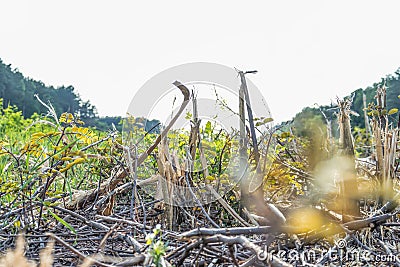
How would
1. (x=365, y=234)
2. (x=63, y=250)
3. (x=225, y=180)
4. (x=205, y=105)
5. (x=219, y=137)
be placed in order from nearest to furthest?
(x=63, y=250), (x=365, y=234), (x=225, y=180), (x=205, y=105), (x=219, y=137)

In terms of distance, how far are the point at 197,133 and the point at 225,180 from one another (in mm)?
285

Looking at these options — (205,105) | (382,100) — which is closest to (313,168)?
(382,100)

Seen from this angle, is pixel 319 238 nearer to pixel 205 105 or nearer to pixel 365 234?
pixel 365 234

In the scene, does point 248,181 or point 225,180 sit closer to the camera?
point 248,181

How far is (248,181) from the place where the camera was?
1651 mm

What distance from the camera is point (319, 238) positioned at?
3.53ft

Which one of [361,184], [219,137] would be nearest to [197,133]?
[219,137]

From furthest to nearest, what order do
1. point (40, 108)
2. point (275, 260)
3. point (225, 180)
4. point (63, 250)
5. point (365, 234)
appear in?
point (40, 108), point (225, 180), point (365, 234), point (63, 250), point (275, 260)

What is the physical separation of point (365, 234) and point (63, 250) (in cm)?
97

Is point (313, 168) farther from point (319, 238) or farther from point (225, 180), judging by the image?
point (319, 238)

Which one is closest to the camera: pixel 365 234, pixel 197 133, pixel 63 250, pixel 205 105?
pixel 63 250

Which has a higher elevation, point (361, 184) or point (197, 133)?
point (197, 133)

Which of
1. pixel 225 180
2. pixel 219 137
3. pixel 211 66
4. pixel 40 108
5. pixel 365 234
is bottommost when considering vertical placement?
pixel 365 234

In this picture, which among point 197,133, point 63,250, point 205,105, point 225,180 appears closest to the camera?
point 63,250
